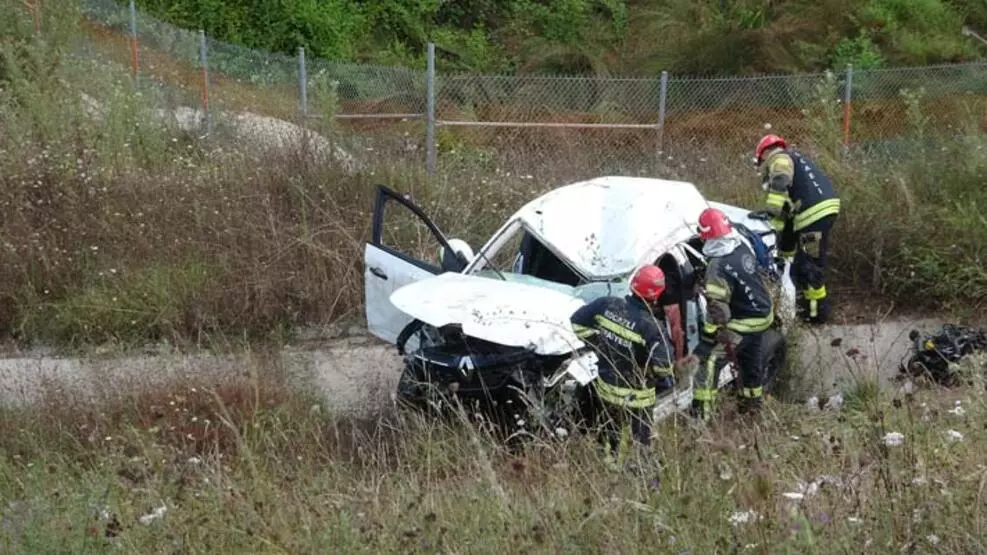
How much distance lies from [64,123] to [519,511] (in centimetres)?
937

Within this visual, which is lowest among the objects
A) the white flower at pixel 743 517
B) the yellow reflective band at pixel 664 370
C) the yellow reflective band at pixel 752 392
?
the yellow reflective band at pixel 752 392

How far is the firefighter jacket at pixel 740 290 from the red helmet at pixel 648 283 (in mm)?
740

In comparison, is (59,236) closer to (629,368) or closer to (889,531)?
(629,368)

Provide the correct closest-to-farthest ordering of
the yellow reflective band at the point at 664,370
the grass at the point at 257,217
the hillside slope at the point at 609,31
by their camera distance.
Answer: the yellow reflective band at the point at 664,370, the grass at the point at 257,217, the hillside slope at the point at 609,31

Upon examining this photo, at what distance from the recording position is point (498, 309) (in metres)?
6.43

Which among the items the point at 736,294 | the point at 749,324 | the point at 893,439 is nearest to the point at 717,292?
the point at 736,294

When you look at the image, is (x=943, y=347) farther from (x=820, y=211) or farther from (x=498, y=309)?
(x=498, y=309)

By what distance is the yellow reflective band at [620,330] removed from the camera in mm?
6016

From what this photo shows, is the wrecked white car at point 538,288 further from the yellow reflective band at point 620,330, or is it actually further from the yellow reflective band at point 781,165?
the yellow reflective band at point 781,165

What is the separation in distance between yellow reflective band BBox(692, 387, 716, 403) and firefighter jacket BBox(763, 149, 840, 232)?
9.36 ft

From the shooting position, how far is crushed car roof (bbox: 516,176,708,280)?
7.11 meters

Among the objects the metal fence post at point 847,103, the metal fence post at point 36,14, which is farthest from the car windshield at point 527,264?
the metal fence post at point 36,14

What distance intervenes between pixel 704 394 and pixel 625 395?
2.23ft

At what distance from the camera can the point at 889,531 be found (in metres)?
3.00
